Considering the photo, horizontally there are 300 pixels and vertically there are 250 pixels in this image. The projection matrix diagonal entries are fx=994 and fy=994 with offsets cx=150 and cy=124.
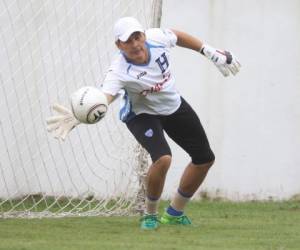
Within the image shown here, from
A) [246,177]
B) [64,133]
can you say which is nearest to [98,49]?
[246,177]

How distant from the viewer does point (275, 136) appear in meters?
10.5

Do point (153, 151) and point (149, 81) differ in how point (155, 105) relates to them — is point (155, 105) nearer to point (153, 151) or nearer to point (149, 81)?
point (149, 81)

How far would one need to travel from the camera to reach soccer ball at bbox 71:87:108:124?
7.11 meters

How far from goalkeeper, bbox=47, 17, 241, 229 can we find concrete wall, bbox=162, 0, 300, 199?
2229 millimetres

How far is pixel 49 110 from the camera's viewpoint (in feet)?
34.0

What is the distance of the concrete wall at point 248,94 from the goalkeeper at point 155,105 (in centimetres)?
223

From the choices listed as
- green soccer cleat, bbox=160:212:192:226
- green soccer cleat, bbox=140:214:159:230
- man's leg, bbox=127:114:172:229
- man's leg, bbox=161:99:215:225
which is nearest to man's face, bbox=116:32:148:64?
man's leg, bbox=127:114:172:229

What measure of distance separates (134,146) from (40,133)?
4.41 feet

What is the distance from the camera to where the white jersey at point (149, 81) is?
25.0 ft

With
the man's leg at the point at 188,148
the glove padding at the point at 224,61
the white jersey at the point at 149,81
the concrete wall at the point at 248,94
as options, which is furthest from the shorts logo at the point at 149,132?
the concrete wall at the point at 248,94

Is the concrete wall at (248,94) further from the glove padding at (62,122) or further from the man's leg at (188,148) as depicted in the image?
the glove padding at (62,122)

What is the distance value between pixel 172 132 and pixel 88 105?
1.27 m

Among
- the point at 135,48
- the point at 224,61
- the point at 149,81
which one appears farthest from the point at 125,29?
the point at 224,61

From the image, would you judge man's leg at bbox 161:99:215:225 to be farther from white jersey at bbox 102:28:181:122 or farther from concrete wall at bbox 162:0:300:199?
concrete wall at bbox 162:0:300:199
